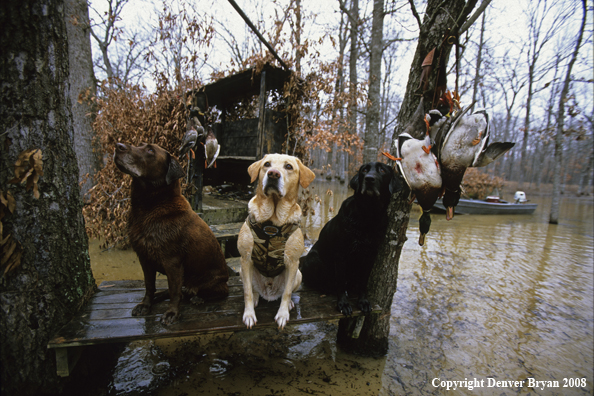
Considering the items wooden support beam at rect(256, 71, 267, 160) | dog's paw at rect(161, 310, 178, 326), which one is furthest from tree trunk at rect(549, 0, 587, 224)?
dog's paw at rect(161, 310, 178, 326)

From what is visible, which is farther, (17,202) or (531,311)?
(531,311)

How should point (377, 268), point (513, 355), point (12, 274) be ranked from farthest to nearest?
point (513, 355) < point (377, 268) < point (12, 274)

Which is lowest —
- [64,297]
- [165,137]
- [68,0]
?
[64,297]

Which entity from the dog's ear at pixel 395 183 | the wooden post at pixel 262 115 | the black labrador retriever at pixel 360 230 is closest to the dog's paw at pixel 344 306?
the black labrador retriever at pixel 360 230

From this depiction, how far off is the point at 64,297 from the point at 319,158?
4680cm

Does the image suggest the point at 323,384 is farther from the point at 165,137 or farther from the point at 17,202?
the point at 165,137

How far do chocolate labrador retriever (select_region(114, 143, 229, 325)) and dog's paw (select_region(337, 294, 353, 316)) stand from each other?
126cm

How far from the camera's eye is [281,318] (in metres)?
2.03

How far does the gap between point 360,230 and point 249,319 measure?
3.80 ft

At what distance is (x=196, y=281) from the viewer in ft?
7.47

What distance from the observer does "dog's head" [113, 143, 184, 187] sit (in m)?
1.81

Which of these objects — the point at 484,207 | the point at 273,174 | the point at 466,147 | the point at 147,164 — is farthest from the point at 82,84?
the point at 484,207

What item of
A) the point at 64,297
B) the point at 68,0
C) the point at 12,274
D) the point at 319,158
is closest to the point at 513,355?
the point at 64,297

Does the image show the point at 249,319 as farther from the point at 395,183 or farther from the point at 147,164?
the point at 395,183
